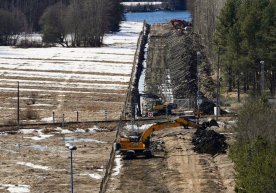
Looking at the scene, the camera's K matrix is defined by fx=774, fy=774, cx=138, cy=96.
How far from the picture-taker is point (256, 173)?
1916 centimetres

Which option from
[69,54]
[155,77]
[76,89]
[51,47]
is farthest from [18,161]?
[51,47]

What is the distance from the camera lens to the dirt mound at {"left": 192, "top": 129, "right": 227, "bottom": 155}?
3141 centimetres

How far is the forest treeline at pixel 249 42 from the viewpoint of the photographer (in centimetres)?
4559

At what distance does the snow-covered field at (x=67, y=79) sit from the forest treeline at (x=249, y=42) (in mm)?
7576

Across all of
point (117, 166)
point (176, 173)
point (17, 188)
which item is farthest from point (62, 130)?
point (17, 188)

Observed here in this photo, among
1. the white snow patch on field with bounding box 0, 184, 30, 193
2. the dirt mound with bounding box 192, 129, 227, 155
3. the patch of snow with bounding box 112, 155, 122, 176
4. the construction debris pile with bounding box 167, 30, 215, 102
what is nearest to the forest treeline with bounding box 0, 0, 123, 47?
the construction debris pile with bounding box 167, 30, 215, 102

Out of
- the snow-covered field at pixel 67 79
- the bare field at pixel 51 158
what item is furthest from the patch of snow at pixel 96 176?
the snow-covered field at pixel 67 79

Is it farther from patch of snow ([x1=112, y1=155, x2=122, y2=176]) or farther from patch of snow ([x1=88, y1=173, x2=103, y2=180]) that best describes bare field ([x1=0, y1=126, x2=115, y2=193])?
patch of snow ([x1=112, y1=155, x2=122, y2=176])

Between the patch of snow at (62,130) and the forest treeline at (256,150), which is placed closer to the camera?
the forest treeline at (256,150)

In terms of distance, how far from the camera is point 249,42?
4638 cm

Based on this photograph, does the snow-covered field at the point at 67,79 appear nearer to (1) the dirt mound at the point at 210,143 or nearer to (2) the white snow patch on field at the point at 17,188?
(1) the dirt mound at the point at 210,143

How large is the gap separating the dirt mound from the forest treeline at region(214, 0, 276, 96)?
40.5 ft

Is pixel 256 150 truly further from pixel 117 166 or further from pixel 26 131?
pixel 26 131

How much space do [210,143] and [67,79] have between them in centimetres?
3143
